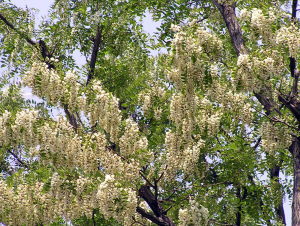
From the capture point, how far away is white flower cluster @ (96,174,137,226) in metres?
7.68

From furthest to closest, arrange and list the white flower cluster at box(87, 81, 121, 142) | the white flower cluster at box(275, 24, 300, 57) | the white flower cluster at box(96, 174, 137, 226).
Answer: the white flower cluster at box(87, 81, 121, 142)
the white flower cluster at box(275, 24, 300, 57)
the white flower cluster at box(96, 174, 137, 226)

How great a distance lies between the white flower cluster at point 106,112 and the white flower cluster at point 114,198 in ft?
3.34

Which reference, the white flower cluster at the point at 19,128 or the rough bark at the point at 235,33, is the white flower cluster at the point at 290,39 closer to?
the rough bark at the point at 235,33

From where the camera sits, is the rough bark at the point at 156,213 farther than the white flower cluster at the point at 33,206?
Yes

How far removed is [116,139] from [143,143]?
513 mm

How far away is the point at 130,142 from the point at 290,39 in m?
3.30

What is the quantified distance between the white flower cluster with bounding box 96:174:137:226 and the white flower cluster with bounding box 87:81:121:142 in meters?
1.02

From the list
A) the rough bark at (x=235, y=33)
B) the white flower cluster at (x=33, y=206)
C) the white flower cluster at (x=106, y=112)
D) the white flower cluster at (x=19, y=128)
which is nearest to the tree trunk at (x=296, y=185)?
the rough bark at (x=235, y=33)

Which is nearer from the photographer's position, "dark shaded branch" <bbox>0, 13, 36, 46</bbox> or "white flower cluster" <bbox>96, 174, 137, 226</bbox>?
"white flower cluster" <bbox>96, 174, 137, 226</bbox>

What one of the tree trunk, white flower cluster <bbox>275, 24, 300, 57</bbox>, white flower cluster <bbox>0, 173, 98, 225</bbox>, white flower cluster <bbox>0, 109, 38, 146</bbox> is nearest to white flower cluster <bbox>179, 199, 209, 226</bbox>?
white flower cluster <bbox>0, 173, 98, 225</bbox>

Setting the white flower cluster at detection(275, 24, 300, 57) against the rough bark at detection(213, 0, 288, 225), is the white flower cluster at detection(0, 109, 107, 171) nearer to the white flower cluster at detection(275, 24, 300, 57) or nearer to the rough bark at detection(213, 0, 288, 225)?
the white flower cluster at detection(275, 24, 300, 57)

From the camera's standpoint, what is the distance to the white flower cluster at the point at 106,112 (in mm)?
8398

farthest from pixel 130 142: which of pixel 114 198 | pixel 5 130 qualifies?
pixel 5 130

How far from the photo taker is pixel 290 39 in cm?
827
